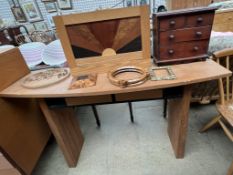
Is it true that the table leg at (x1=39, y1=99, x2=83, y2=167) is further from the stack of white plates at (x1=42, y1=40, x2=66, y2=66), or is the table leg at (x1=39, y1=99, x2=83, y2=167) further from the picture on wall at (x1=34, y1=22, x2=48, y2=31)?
the picture on wall at (x1=34, y1=22, x2=48, y2=31)

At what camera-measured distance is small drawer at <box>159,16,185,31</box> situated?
0.88 metres

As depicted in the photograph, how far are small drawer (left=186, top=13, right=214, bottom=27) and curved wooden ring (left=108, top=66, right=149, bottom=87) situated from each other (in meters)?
0.38

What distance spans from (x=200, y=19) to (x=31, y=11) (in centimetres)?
386

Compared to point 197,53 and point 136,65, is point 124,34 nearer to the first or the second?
point 136,65

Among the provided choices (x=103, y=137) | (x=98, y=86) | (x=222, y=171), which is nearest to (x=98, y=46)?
(x=98, y=86)

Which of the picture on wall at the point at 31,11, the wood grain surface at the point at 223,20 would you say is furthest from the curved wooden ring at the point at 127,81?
the picture on wall at the point at 31,11

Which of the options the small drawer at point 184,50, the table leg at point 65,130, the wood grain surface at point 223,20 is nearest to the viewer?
the small drawer at point 184,50

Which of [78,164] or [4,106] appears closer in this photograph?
[4,106]

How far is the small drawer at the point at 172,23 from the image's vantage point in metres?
0.88

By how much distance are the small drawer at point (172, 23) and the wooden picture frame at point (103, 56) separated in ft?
0.29

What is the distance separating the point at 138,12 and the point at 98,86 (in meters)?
0.49

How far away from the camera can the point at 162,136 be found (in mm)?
1530

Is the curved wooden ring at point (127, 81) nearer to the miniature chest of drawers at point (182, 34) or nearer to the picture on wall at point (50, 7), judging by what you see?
the miniature chest of drawers at point (182, 34)

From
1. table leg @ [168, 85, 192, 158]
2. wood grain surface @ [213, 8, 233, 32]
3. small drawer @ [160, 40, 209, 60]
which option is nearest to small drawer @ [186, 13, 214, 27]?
small drawer @ [160, 40, 209, 60]
